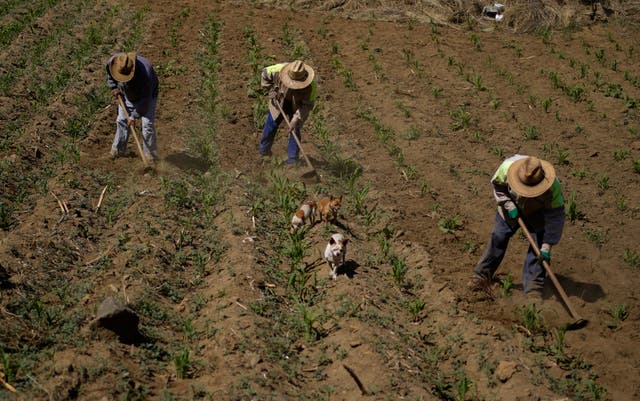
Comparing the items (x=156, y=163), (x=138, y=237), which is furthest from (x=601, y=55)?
(x=138, y=237)

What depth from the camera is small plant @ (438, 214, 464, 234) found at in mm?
7671

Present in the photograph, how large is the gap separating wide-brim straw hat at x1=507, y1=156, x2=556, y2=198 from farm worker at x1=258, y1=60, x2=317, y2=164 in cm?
334

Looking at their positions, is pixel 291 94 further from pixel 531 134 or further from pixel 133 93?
pixel 531 134

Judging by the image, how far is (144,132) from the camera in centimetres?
838

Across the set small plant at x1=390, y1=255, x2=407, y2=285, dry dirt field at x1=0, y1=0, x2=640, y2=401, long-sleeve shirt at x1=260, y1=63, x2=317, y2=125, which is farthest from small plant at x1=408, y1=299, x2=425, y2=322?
long-sleeve shirt at x1=260, y1=63, x2=317, y2=125

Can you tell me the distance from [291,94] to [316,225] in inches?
85.1

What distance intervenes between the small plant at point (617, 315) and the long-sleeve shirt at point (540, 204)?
910mm

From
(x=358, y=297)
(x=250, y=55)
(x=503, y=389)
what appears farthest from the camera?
(x=250, y=55)

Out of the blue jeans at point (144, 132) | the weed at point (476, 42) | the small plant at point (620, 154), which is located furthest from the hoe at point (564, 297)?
the weed at point (476, 42)

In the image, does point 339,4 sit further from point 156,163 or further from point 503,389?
point 503,389

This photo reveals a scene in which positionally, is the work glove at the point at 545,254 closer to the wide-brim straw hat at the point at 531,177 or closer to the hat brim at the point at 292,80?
the wide-brim straw hat at the point at 531,177

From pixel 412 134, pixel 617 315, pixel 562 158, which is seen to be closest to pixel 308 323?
pixel 617 315

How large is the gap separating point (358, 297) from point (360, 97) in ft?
19.6

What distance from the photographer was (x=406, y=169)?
904cm
